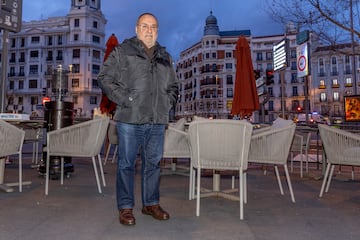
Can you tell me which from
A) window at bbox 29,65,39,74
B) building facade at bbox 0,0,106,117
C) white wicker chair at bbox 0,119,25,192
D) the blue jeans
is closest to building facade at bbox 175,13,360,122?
building facade at bbox 0,0,106,117

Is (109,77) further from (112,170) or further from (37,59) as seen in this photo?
(37,59)

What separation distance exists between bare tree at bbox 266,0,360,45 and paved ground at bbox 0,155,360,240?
5.65 m

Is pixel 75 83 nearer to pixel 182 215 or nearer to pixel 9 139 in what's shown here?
pixel 9 139

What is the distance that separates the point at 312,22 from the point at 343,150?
6.29m

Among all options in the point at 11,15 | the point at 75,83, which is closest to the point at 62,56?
the point at 75,83

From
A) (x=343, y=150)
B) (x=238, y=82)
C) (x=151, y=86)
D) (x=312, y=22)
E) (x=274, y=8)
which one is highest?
(x=274, y=8)

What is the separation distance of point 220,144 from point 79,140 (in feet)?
6.08

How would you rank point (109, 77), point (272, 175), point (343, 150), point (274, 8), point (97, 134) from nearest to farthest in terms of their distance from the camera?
point (109, 77), point (343, 150), point (97, 134), point (272, 175), point (274, 8)

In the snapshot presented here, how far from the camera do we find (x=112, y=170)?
6.27m

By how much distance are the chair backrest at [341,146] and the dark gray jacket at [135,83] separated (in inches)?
81.9

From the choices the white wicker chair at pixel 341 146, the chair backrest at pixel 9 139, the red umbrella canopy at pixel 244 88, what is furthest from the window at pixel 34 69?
the white wicker chair at pixel 341 146

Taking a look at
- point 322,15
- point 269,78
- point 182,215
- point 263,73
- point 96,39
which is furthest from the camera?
point 263,73

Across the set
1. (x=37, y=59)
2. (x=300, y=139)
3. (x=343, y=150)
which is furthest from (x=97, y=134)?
(x=37, y=59)

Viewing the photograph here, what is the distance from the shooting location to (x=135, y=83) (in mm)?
2855
